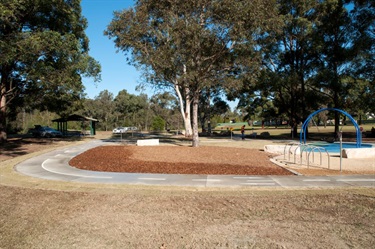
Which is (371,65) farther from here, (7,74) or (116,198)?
(7,74)

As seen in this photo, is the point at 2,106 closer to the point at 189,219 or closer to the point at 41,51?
the point at 41,51

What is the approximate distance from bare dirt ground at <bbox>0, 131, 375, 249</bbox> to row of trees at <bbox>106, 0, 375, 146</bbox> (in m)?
13.3

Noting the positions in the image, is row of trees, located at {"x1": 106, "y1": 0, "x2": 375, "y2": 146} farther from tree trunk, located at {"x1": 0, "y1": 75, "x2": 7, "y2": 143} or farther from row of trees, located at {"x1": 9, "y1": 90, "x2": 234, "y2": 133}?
row of trees, located at {"x1": 9, "y1": 90, "x2": 234, "y2": 133}

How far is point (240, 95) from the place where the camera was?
1524 inches

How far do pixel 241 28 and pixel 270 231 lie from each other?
660 inches

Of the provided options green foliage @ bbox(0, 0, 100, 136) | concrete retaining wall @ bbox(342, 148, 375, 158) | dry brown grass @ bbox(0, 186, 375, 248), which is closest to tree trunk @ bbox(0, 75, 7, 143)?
green foliage @ bbox(0, 0, 100, 136)

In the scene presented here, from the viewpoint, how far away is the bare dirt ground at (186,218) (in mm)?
5340

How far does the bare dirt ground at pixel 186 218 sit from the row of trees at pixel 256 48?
13290mm

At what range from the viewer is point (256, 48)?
30.5m

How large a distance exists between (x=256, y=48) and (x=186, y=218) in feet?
88.0

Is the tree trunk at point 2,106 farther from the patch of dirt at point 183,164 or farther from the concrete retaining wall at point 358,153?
the concrete retaining wall at point 358,153

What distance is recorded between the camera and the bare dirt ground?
17.5ft

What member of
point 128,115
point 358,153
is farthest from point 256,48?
point 128,115

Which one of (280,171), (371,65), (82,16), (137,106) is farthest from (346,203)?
(137,106)
